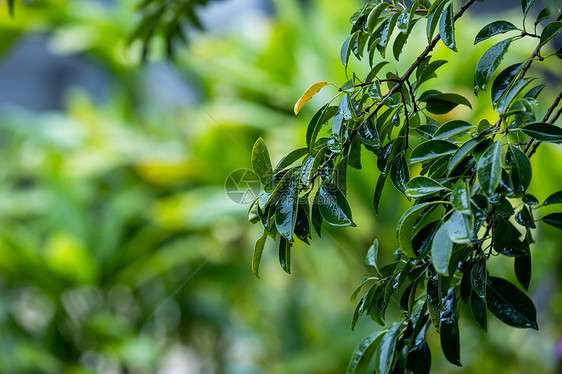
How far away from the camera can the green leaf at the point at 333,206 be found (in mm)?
366

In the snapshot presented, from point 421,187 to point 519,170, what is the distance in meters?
0.05

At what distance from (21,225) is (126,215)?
0.61 m

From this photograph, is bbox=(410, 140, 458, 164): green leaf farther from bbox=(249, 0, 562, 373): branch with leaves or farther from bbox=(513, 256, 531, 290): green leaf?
bbox=(513, 256, 531, 290): green leaf

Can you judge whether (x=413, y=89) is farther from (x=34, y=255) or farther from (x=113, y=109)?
(x=113, y=109)

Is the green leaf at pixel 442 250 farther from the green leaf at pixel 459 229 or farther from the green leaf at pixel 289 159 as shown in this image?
the green leaf at pixel 289 159

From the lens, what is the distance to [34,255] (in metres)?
1.55

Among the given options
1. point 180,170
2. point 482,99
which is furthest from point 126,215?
point 482,99

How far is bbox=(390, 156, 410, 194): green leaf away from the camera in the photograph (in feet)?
1.29

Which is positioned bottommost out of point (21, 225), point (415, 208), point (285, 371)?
point (21, 225)

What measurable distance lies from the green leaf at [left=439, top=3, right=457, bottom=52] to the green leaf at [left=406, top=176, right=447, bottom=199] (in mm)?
86

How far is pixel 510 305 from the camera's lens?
387mm

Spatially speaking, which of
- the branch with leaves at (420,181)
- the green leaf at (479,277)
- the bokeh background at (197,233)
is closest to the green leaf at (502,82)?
the branch with leaves at (420,181)

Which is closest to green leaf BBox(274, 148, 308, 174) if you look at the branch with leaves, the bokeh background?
the branch with leaves

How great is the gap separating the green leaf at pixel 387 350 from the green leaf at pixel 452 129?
0.13 metres
